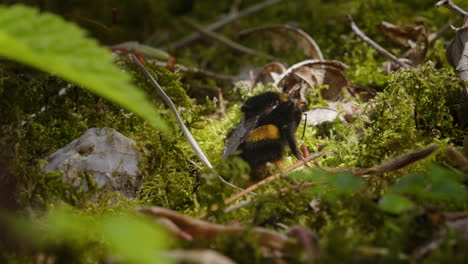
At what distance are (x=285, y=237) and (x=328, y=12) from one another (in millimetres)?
2804

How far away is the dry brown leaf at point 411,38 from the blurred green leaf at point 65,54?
2.26 m

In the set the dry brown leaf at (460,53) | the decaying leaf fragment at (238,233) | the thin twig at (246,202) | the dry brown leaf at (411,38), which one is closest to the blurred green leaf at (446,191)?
the decaying leaf fragment at (238,233)

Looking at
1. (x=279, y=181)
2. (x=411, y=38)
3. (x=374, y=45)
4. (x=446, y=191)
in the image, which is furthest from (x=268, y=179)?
(x=411, y=38)

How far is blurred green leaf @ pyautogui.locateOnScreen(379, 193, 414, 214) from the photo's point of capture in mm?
1162

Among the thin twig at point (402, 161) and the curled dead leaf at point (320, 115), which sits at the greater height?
the thin twig at point (402, 161)

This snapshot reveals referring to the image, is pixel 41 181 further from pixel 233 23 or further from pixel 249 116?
pixel 233 23

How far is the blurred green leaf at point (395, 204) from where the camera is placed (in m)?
1.16

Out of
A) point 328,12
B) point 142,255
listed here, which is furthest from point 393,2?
point 142,255

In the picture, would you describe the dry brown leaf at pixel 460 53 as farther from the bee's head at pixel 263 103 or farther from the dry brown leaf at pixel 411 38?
the bee's head at pixel 263 103

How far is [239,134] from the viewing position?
2000 millimetres

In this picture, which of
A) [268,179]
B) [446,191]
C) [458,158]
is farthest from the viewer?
[268,179]

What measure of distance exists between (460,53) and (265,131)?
1.18m

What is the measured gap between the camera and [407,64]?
8.89ft

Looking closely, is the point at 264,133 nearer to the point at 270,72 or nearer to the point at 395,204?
the point at 395,204
